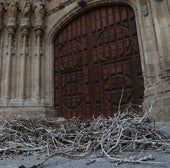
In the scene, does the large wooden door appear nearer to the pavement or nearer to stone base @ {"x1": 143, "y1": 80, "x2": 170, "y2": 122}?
stone base @ {"x1": 143, "y1": 80, "x2": 170, "y2": 122}

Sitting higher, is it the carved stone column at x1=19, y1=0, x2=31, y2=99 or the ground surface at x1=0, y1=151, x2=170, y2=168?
the carved stone column at x1=19, y1=0, x2=31, y2=99

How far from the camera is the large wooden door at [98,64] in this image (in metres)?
5.13

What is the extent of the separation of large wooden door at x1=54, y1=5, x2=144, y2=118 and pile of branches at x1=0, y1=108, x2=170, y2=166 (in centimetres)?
296

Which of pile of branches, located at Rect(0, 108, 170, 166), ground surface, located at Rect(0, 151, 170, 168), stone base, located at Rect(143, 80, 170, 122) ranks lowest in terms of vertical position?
ground surface, located at Rect(0, 151, 170, 168)

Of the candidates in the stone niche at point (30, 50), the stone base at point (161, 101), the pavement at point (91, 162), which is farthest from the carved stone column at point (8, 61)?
the pavement at point (91, 162)

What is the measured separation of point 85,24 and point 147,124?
4563 mm

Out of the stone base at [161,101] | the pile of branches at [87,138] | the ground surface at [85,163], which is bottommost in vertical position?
the ground surface at [85,163]

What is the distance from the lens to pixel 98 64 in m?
5.60

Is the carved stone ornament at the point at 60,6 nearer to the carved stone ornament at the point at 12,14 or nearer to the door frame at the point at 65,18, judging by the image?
the door frame at the point at 65,18

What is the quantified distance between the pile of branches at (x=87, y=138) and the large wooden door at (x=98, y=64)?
116 inches

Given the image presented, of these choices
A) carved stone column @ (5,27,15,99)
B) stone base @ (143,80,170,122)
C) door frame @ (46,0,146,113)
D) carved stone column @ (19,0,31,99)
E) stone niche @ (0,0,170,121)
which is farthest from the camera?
carved stone column @ (19,0,31,99)

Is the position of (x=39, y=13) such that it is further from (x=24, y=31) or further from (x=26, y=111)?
(x=26, y=111)

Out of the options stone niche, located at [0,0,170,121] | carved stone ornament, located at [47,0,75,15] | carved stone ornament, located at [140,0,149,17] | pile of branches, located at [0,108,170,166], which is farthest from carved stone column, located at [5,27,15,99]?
pile of branches, located at [0,108,170,166]

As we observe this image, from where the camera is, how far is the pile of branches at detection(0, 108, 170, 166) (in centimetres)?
165
